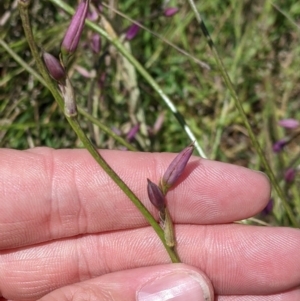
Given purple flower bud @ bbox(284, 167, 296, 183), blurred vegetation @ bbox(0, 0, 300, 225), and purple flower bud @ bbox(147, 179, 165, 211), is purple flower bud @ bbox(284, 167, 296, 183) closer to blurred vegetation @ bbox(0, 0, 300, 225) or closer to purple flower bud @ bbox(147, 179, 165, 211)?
blurred vegetation @ bbox(0, 0, 300, 225)

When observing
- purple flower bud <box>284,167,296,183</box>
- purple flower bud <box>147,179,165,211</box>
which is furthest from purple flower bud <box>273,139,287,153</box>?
purple flower bud <box>147,179,165,211</box>

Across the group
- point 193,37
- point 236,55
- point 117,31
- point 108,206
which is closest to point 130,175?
point 108,206

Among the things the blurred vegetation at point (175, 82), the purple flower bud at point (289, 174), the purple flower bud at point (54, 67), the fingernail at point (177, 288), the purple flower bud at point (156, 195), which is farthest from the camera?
the blurred vegetation at point (175, 82)

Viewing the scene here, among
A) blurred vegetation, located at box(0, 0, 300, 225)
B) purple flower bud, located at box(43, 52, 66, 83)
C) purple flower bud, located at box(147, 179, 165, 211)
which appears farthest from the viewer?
blurred vegetation, located at box(0, 0, 300, 225)

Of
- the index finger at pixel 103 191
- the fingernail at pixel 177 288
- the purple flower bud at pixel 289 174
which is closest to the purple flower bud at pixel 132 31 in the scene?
the index finger at pixel 103 191

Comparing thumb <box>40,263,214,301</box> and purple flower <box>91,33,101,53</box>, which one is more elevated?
purple flower <box>91,33,101,53</box>

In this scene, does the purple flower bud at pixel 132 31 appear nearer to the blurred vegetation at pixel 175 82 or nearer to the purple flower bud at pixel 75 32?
the blurred vegetation at pixel 175 82

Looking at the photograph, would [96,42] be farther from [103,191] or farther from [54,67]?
[54,67]
